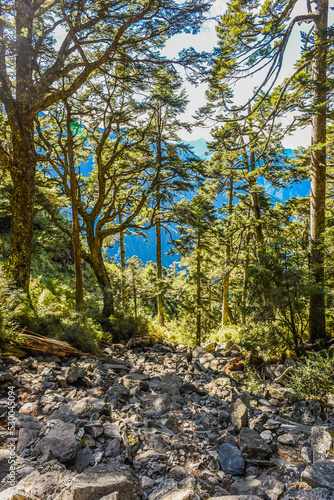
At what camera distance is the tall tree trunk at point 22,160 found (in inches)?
259

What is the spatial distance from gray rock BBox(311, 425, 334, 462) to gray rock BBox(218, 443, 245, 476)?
0.80 m

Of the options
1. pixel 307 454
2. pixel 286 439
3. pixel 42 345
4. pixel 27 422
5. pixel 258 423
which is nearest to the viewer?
pixel 27 422

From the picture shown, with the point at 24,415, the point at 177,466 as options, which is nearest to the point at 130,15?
the point at 24,415

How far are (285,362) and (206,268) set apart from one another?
12.5 metres

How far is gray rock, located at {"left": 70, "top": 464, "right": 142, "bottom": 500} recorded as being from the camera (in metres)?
1.91

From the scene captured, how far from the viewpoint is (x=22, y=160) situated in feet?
22.0

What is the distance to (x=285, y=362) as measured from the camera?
6.07 metres

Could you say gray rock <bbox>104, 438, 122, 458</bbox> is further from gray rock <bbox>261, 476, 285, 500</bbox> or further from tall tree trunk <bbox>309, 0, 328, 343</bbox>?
tall tree trunk <bbox>309, 0, 328, 343</bbox>

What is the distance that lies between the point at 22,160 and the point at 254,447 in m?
7.83

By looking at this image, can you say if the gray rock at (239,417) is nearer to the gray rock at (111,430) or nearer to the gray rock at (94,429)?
the gray rock at (111,430)

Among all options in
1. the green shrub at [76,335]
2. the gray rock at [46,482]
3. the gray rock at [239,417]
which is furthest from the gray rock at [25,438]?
the green shrub at [76,335]

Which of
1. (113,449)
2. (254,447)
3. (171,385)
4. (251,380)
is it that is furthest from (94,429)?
(251,380)

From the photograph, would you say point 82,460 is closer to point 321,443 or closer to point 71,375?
point 71,375

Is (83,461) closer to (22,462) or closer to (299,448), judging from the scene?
(22,462)
